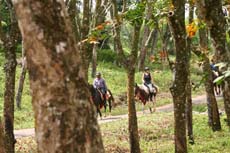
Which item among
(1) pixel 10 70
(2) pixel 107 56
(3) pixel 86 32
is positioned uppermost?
(2) pixel 107 56

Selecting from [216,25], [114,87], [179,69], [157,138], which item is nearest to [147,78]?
[114,87]

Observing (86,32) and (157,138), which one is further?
(157,138)

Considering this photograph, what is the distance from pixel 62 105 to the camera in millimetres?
3422

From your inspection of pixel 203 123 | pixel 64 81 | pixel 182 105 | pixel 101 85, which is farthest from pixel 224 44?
pixel 101 85

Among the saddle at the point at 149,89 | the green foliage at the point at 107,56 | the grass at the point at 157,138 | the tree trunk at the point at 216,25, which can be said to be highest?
the green foliage at the point at 107,56

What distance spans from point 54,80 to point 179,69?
4910mm

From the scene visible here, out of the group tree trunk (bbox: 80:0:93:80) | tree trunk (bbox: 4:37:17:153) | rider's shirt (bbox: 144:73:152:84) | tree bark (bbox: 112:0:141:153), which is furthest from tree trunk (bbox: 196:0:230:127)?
rider's shirt (bbox: 144:73:152:84)

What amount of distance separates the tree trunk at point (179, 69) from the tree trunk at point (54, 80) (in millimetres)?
4194

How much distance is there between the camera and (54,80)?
341 cm

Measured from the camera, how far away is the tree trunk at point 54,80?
3383 millimetres

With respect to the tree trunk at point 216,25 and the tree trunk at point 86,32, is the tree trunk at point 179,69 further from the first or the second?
the tree trunk at point 216,25

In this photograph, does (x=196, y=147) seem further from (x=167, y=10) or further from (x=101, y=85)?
(x=101, y=85)

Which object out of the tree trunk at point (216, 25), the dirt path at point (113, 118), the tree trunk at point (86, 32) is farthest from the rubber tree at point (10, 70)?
the dirt path at point (113, 118)

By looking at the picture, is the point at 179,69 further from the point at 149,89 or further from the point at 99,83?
the point at 149,89
